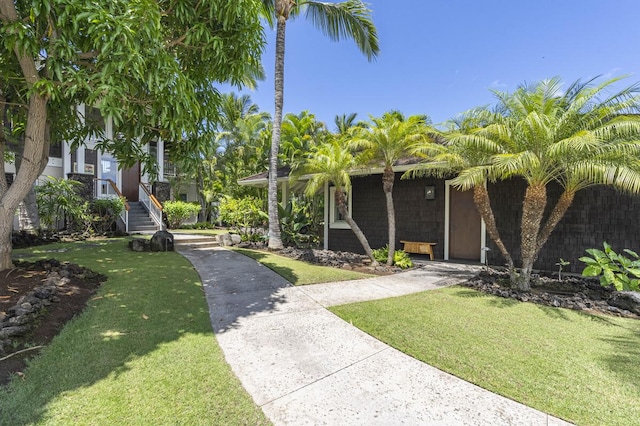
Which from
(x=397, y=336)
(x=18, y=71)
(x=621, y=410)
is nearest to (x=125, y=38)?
(x=18, y=71)

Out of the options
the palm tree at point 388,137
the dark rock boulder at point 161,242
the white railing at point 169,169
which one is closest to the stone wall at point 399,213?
the palm tree at point 388,137

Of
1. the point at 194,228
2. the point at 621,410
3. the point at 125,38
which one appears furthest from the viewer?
the point at 194,228

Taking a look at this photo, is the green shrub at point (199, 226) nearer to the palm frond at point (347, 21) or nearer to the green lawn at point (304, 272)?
the green lawn at point (304, 272)

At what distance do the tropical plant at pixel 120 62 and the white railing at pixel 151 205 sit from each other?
7.69 m

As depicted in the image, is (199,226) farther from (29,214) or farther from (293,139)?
(29,214)

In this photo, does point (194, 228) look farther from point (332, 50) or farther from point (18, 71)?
point (18, 71)

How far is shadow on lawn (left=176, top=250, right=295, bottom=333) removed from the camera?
436 cm

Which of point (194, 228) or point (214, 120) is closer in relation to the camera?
point (214, 120)

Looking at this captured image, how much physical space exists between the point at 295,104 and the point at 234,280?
16805 millimetres

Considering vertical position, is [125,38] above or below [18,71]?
below

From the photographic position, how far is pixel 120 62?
326cm

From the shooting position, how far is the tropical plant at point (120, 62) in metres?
3.32

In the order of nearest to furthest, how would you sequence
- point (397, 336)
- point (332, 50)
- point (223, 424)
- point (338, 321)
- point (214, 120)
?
point (223, 424) → point (397, 336) → point (338, 321) → point (214, 120) → point (332, 50)

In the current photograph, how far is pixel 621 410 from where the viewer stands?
2.33 metres
